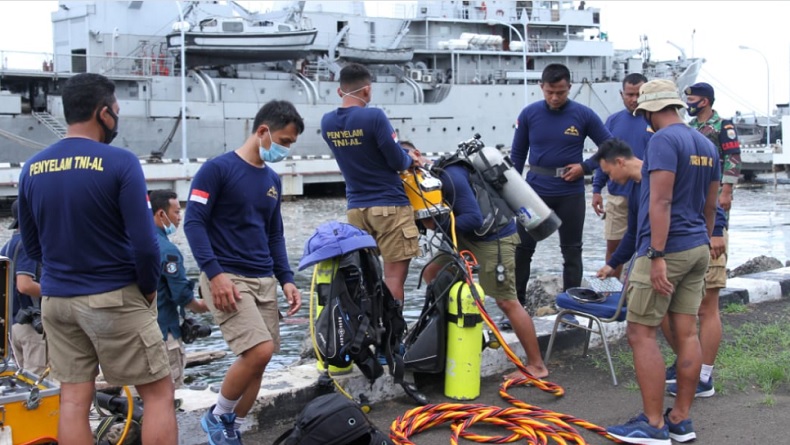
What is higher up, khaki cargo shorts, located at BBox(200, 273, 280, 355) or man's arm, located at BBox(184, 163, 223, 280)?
man's arm, located at BBox(184, 163, 223, 280)

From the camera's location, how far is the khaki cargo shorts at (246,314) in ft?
13.9

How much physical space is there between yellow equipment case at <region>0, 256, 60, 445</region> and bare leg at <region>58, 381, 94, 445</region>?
0.21 m

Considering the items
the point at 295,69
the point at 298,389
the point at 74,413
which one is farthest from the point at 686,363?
the point at 295,69

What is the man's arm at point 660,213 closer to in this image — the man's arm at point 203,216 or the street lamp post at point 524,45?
the man's arm at point 203,216

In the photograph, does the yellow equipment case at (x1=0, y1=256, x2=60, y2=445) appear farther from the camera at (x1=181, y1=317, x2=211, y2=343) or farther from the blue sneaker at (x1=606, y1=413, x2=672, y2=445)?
the blue sneaker at (x1=606, y1=413, x2=672, y2=445)

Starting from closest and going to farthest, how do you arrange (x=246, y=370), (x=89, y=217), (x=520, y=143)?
(x=89, y=217)
(x=246, y=370)
(x=520, y=143)

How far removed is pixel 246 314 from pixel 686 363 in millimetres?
2318

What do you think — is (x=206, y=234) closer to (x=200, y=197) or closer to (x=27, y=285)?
(x=200, y=197)

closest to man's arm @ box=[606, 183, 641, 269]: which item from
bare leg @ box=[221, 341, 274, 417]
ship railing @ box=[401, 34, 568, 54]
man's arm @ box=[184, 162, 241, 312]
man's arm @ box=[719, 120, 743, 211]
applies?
man's arm @ box=[719, 120, 743, 211]

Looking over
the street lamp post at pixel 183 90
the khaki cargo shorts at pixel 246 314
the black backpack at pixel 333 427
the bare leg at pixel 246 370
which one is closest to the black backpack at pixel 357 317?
the khaki cargo shorts at pixel 246 314

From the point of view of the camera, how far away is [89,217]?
349cm

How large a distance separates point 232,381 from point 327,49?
3841 cm

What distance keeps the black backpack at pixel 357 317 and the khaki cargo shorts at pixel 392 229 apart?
0.69 meters

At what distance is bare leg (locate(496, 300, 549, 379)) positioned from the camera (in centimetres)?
571
